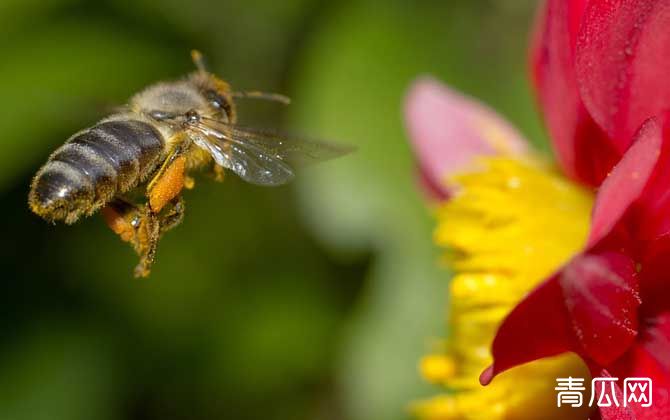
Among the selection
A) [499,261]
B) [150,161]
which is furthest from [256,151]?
[499,261]

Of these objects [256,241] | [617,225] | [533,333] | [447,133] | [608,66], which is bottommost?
[256,241]

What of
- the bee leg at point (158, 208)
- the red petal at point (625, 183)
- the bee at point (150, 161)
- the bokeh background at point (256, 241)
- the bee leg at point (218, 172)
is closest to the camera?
the red petal at point (625, 183)

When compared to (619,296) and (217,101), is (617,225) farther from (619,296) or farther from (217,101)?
(217,101)

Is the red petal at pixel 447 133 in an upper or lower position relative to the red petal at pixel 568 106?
lower

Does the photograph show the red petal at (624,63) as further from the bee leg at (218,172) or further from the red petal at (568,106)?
the bee leg at (218,172)

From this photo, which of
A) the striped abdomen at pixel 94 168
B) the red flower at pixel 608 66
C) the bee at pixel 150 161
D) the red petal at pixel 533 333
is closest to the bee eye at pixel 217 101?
the bee at pixel 150 161

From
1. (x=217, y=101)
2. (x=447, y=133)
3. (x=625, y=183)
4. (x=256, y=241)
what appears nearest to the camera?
(x=625, y=183)

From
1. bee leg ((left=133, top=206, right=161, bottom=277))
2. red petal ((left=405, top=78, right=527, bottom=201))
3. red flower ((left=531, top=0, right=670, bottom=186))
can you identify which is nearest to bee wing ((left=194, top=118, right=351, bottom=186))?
bee leg ((left=133, top=206, right=161, bottom=277))
